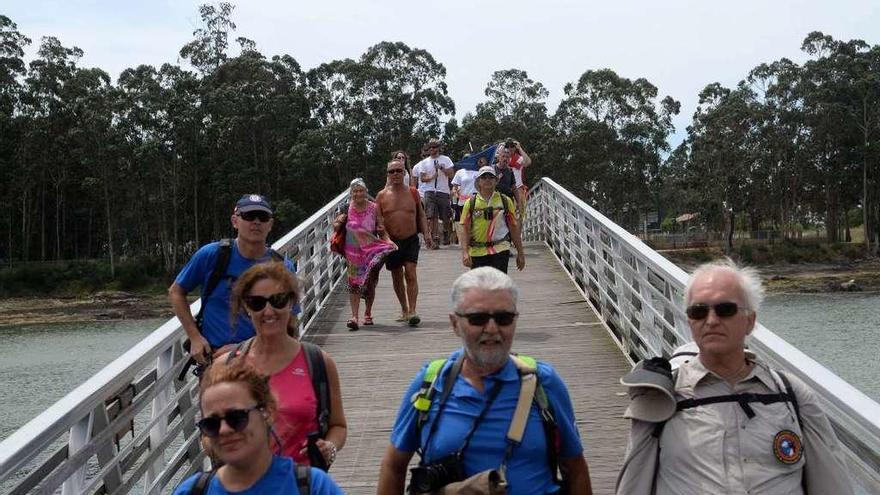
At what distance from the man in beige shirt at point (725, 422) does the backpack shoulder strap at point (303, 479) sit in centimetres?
87

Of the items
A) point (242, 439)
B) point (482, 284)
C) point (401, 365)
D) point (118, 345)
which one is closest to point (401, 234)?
point (401, 365)

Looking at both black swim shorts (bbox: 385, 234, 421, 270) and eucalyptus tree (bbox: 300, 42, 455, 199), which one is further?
eucalyptus tree (bbox: 300, 42, 455, 199)

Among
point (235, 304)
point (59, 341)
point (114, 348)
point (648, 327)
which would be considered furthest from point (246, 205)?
point (59, 341)

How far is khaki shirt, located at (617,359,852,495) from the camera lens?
8.77ft

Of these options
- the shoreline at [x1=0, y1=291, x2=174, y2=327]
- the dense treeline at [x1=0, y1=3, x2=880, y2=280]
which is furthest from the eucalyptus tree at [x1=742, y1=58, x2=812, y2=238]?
the shoreline at [x1=0, y1=291, x2=174, y2=327]

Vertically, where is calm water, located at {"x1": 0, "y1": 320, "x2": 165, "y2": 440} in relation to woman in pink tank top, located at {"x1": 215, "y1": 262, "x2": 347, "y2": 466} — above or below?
below

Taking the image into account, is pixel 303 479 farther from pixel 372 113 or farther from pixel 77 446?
pixel 372 113

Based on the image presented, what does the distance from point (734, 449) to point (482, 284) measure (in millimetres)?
813

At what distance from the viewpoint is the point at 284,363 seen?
3.41 meters

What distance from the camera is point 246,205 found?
462 centimetres

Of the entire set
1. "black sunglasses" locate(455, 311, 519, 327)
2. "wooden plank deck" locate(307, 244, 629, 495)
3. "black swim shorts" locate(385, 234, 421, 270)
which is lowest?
"wooden plank deck" locate(307, 244, 629, 495)

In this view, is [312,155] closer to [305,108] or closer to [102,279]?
[305,108]

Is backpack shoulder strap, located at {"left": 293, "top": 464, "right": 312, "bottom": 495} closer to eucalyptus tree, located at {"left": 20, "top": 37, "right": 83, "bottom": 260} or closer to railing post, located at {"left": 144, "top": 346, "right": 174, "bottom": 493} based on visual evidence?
railing post, located at {"left": 144, "top": 346, "right": 174, "bottom": 493}

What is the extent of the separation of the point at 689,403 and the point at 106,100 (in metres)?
51.0
